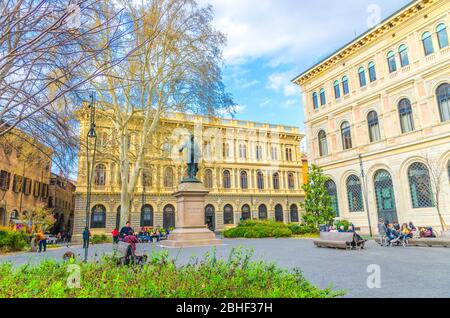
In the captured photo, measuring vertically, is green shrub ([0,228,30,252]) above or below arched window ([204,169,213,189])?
below

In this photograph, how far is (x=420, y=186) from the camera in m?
21.4

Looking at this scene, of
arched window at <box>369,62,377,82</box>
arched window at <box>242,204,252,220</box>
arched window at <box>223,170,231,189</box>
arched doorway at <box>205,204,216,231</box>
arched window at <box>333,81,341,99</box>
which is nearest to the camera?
arched window at <box>369,62,377,82</box>

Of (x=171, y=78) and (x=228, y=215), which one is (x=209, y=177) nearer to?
(x=228, y=215)

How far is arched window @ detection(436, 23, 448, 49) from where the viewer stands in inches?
816

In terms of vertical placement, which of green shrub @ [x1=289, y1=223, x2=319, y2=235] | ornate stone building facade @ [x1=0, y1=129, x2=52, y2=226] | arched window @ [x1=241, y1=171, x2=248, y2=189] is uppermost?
arched window @ [x1=241, y1=171, x2=248, y2=189]

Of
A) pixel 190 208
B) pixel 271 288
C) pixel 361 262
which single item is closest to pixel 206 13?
pixel 190 208

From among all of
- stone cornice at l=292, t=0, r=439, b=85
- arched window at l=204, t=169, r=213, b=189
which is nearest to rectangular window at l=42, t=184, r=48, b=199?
arched window at l=204, t=169, r=213, b=189

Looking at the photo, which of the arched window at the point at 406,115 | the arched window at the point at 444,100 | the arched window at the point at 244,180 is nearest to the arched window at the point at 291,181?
the arched window at the point at 244,180

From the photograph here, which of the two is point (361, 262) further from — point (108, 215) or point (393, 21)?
point (108, 215)

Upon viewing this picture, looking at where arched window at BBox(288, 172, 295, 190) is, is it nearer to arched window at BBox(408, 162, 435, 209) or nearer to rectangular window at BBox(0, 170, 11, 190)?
arched window at BBox(408, 162, 435, 209)

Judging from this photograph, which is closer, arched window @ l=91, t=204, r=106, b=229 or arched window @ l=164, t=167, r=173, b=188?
arched window @ l=91, t=204, r=106, b=229

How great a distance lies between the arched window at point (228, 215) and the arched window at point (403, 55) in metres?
29.0
